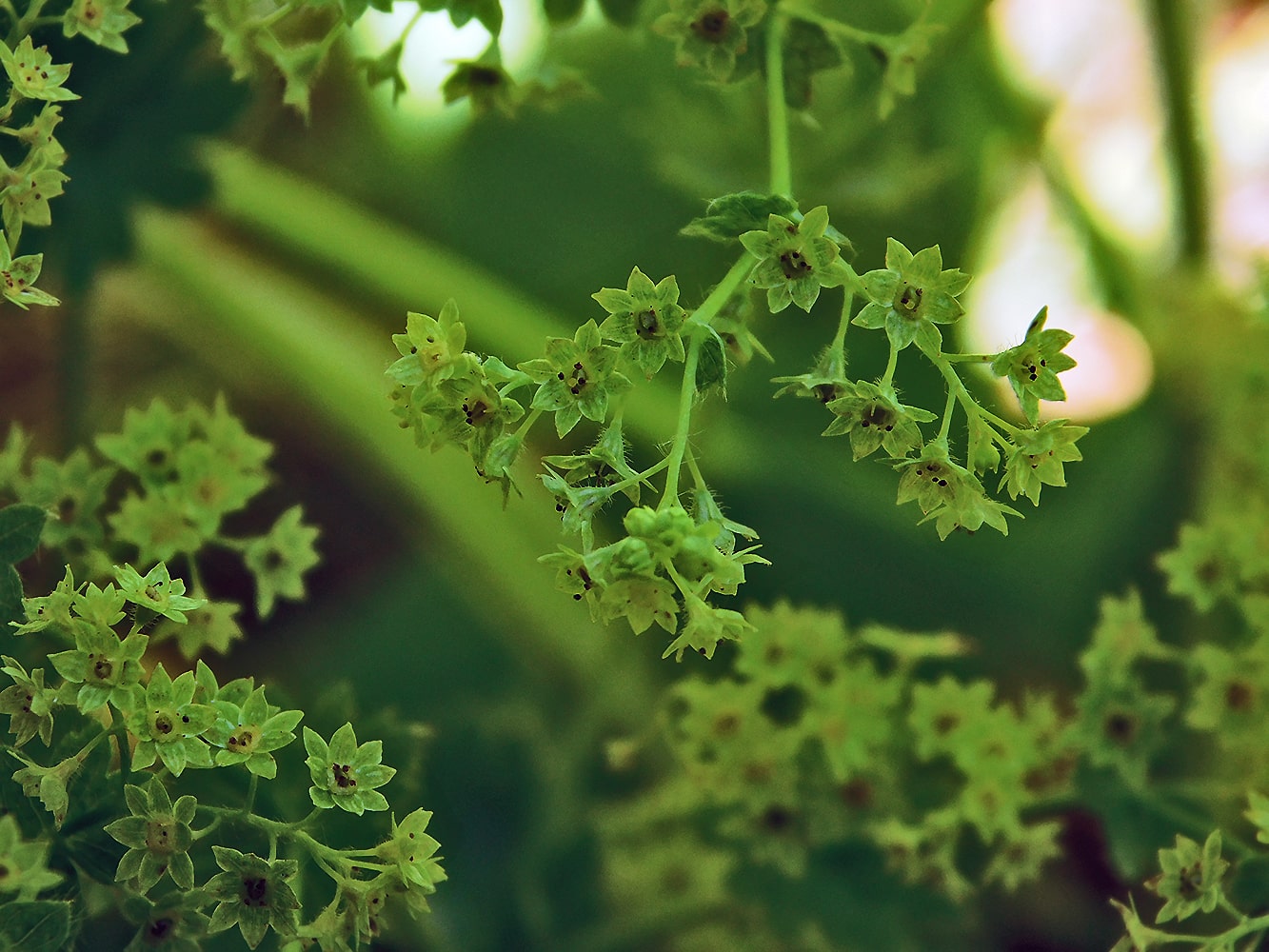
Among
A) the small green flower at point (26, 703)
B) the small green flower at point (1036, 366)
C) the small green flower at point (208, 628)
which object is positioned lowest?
the small green flower at point (26, 703)

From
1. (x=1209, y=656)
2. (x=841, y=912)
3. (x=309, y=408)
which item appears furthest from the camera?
(x=309, y=408)

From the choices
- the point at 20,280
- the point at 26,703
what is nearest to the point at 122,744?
the point at 26,703

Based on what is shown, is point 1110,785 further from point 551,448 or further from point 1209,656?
point 551,448

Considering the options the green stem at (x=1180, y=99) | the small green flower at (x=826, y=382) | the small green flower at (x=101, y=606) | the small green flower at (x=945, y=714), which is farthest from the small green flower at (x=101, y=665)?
the green stem at (x=1180, y=99)

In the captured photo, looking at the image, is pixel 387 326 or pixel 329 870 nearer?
pixel 329 870

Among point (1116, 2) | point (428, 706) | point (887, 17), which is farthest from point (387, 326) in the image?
point (1116, 2)

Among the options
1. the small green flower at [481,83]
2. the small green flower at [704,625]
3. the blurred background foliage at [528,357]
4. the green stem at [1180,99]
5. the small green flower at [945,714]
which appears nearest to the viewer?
the small green flower at [704,625]

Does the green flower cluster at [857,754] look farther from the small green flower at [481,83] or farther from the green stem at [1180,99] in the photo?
the green stem at [1180,99]
